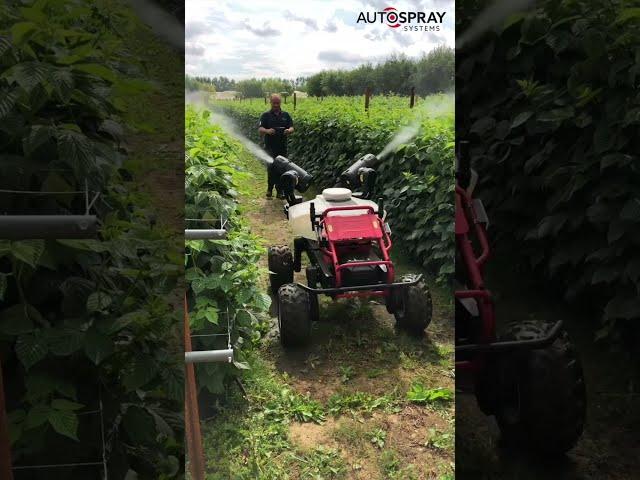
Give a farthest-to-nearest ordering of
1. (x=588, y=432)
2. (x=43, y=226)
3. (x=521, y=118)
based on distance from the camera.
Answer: (x=521, y=118) → (x=588, y=432) → (x=43, y=226)

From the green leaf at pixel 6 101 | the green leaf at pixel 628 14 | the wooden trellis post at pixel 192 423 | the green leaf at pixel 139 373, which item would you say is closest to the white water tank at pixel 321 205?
the wooden trellis post at pixel 192 423

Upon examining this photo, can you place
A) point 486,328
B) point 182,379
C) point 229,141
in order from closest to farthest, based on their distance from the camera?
1. point 182,379
2. point 229,141
3. point 486,328

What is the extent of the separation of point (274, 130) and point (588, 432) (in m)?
1.80

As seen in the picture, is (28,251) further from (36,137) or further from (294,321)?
(294,321)

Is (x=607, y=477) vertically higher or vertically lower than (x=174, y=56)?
lower

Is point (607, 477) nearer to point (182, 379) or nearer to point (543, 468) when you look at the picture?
point (543, 468)

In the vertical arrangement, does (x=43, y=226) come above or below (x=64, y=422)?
above

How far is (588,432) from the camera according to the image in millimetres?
2949

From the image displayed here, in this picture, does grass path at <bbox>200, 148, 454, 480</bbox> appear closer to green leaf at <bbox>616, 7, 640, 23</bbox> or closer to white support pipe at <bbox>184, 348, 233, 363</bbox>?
white support pipe at <bbox>184, 348, 233, 363</bbox>

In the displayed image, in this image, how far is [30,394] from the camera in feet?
5.15

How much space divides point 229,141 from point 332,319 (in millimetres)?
669

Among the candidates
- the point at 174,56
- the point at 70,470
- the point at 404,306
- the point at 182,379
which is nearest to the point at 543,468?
the point at 404,306

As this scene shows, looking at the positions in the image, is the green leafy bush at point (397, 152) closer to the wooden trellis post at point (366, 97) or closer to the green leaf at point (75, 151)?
the wooden trellis post at point (366, 97)

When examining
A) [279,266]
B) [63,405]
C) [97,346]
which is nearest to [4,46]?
[97,346]
